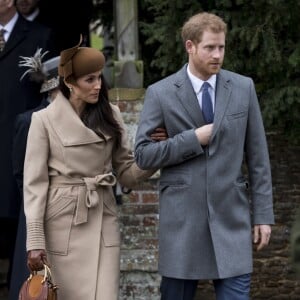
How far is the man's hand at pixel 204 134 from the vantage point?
Answer: 494 cm

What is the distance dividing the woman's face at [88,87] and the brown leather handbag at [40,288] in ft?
2.74

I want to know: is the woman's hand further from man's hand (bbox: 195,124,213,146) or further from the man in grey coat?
man's hand (bbox: 195,124,213,146)

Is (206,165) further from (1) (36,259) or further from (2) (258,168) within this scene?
(1) (36,259)

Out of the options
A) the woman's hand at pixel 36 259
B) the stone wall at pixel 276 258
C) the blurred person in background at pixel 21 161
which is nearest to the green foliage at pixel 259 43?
the stone wall at pixel 276 258

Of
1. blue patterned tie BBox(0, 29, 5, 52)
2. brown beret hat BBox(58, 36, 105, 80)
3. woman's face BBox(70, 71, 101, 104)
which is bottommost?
woman's face BBox(70, 71, 101, 104)

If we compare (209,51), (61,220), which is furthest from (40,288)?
(209,51)

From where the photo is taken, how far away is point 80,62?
16.8 feet

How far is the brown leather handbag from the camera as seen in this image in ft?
15.9

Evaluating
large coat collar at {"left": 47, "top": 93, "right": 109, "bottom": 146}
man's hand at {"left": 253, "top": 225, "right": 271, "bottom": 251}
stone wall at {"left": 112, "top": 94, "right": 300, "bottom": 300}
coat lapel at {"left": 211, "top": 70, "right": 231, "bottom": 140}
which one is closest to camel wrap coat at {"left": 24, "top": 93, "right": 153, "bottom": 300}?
large coat collar at {"left": 47, "top": 93, "right": 109, "bottom": 146}

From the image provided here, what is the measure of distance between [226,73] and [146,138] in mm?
499

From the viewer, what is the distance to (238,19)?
646 cm

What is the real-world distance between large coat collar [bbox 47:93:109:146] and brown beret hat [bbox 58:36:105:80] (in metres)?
0.16

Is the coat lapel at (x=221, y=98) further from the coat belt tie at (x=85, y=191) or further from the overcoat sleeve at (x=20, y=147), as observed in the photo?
the overcoat sleeve at (x=20, y=147)

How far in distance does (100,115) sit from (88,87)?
0.55 ft
